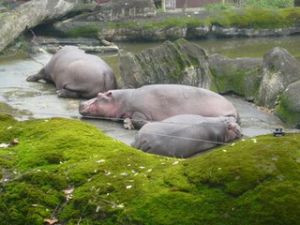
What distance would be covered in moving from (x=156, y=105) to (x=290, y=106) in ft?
8.03

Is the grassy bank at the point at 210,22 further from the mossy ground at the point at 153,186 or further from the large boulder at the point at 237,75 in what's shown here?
the mossy ground at the point at 153,186

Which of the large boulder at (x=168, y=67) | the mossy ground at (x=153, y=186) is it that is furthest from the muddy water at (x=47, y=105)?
the mossy ground at (x=153, y=186)

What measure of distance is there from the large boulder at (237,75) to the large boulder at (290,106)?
144 centimetres

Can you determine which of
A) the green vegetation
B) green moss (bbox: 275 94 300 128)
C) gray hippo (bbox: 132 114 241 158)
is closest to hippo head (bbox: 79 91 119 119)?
gray hippo (bbox: 132 114 241 158)

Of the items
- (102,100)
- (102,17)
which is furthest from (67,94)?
(102,17)

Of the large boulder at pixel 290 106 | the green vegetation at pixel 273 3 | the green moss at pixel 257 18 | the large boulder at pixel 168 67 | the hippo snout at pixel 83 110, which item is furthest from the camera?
the green vegetation at pixel 273 3

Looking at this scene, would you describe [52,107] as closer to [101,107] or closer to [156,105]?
[101,107]

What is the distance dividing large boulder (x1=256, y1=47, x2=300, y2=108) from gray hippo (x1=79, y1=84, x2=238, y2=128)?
2.27 metres

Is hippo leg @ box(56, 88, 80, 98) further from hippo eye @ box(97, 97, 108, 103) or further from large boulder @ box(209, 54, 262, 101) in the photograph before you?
large boulder @ box(209, 54, 262, 101)

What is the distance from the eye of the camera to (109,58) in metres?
18.8

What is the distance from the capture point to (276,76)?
14039 mm

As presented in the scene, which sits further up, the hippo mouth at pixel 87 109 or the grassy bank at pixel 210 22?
the hippo mouth at pixel 87 109

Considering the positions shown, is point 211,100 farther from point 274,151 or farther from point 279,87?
point 274,151

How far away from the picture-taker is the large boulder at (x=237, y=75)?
14562 millimetres
